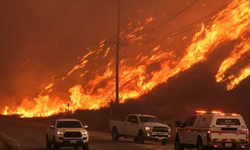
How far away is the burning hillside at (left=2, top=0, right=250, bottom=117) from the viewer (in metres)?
68.1

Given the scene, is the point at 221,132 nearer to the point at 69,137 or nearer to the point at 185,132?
the point at 185,132

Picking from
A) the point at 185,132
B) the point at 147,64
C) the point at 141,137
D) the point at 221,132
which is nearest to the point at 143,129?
the point at 141,137

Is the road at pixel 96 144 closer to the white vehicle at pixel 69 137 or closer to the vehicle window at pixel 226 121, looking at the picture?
the white vehicle at pixel 69 137

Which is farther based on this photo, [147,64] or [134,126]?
[147,64]

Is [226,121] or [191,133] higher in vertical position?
[226,121]

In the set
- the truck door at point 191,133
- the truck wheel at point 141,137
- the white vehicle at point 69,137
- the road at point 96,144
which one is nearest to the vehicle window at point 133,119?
the truck wheel at point 141,137

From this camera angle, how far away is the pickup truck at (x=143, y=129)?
32.3m

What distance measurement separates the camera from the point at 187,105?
66812mm

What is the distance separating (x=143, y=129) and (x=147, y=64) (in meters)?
46.3

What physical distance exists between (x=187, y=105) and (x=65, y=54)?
51175 millimetres

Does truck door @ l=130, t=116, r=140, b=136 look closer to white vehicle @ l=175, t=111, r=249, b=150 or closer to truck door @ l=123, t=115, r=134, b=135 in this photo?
truck door @ l=123, t=115, r=134, b=135

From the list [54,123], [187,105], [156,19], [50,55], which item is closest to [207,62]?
[187,105]

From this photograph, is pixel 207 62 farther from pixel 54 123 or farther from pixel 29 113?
pixel 54 123

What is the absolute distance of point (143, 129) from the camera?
32.4 m
